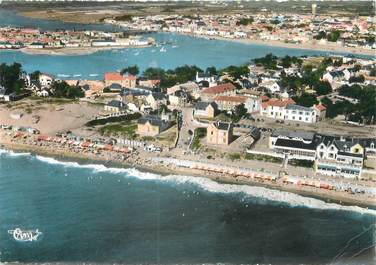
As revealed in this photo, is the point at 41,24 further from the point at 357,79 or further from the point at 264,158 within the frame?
the point at 264,158

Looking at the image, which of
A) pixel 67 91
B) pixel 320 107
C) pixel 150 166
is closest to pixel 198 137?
pixel 150 166

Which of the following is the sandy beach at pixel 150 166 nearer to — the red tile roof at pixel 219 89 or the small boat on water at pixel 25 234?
the small boat on water at pixel 25 234

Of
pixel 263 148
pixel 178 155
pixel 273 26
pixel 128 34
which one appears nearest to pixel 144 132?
pixel 178 155

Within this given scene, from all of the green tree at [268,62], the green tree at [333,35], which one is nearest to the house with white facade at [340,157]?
the green tree at [268,62]

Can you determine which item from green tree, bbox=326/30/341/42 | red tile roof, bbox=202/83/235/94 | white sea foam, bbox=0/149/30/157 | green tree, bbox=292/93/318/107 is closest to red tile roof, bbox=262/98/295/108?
green tree, bbox=292/93/318/107

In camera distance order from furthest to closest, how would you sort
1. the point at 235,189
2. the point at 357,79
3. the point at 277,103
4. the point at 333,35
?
the point at 333,35, the point at 357,79, the point at 277,103, the point at 235,189

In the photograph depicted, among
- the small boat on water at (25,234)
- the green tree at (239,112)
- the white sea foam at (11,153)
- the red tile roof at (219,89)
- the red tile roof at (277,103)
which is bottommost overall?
the white sea foam at (11,153)
